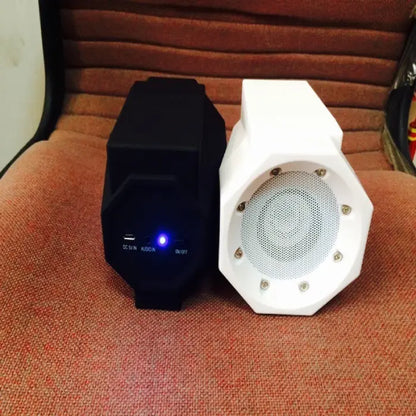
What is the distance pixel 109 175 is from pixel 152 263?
0.45 ft

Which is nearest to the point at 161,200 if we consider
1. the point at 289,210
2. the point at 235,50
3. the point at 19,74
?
the point at 289,210

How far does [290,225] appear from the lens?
0.71 metres

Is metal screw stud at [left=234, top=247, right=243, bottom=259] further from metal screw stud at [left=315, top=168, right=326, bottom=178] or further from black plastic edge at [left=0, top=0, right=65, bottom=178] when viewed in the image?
black plastic edge at [left=0, top=0, right=65, bottom=178]

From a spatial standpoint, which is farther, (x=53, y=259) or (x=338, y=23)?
(x=338, y=23)

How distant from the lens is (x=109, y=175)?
661 millimetres

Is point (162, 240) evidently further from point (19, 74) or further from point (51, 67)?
point (19, 74)

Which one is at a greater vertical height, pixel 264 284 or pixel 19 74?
pixel 19 74

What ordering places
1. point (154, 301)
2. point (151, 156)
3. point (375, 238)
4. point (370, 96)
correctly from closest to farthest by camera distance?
point (151, 156), point (154, 301), point (375, 238), point (370, 96)

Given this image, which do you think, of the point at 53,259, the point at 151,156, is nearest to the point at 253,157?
the point at 151,156

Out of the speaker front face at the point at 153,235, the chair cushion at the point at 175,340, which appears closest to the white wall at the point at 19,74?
the chair cushion at the point at 175,340

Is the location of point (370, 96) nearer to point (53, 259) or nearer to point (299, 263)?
point (299, 263)

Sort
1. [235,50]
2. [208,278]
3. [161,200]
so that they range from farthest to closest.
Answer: [235,50]
[208,278]
[161,200]

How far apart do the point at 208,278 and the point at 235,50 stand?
61cm

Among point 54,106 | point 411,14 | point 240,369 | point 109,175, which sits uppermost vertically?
point 411,14
